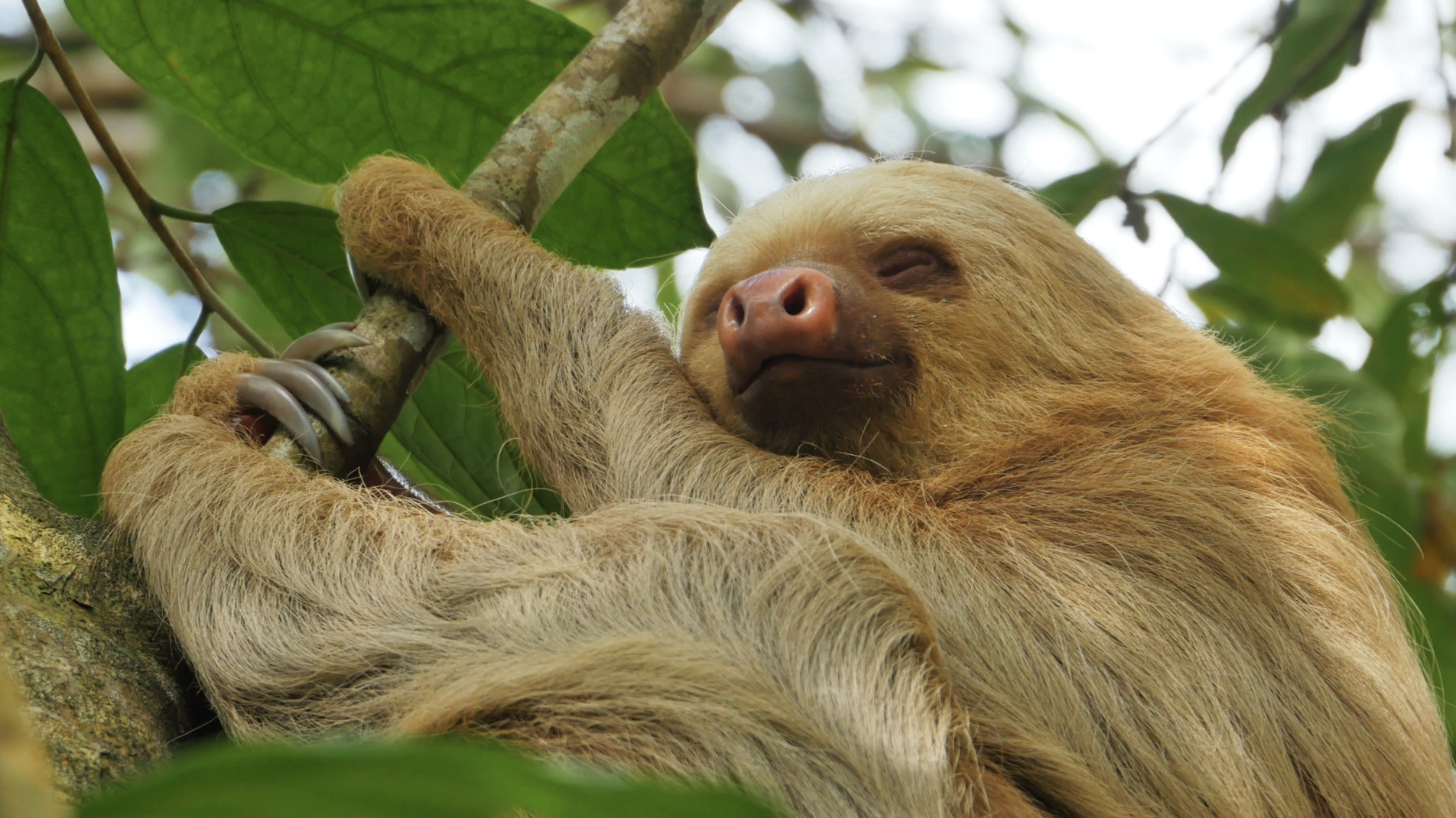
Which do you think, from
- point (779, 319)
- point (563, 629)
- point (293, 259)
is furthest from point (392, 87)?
point (563, 629)

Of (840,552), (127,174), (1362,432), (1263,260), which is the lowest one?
(840,552)

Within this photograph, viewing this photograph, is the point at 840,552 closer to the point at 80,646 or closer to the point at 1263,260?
the point at 80,646

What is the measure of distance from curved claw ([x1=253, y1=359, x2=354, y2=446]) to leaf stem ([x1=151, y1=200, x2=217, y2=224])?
0.67 meters

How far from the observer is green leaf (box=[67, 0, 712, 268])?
385cm

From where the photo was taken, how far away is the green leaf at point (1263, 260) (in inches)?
234

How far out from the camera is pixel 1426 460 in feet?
22.5

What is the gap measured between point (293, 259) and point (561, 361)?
98 cm

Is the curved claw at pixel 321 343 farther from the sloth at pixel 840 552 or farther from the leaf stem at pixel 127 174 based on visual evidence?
the leaf stem at pixel 127 174

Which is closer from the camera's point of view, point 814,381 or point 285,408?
point 285,408

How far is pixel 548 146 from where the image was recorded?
12.7 ft

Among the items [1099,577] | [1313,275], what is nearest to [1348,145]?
[1313,275]

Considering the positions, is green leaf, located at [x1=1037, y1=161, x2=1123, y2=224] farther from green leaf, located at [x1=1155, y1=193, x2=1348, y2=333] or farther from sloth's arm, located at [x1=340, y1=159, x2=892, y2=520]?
sloth's arm, located at [x1=340, y1=159, x2=892, y2=520]

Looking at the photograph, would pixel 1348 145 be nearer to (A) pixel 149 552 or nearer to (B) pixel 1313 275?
(B) pixel 1313 275

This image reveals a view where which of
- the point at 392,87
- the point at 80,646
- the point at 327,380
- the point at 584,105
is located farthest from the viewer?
the point at 392,87
